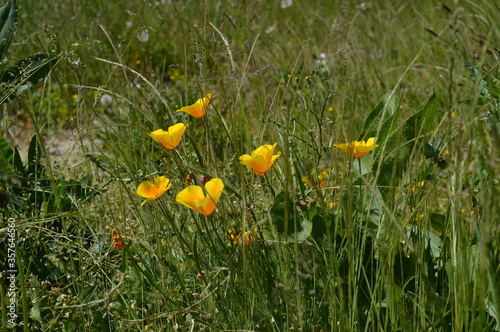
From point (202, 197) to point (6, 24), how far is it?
0.98 meters

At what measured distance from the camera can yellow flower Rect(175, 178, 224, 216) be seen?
1.06 m

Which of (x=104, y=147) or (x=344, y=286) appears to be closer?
(x=344, y=286)

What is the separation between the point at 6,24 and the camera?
175 cm

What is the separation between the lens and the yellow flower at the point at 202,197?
1.06 metres

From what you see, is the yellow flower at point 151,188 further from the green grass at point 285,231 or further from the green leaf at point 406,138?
the green leaf at point 406,138

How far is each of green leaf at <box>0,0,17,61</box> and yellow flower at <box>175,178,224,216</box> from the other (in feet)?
2.92

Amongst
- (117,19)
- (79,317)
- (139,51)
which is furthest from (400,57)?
(79,317)

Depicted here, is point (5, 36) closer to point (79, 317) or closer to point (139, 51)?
point (79, 317)

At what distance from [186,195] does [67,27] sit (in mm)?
4052

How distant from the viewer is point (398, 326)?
4.42 feet

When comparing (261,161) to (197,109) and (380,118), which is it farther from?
(380,118)

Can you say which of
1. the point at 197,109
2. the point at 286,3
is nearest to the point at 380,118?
the point at 197,109

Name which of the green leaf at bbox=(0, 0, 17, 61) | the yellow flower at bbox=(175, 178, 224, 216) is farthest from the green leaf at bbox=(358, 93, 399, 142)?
the green leaf at bbox=(0, 0, 17, 61)

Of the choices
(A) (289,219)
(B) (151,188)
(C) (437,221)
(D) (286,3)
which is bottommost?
(D) (286,3)
